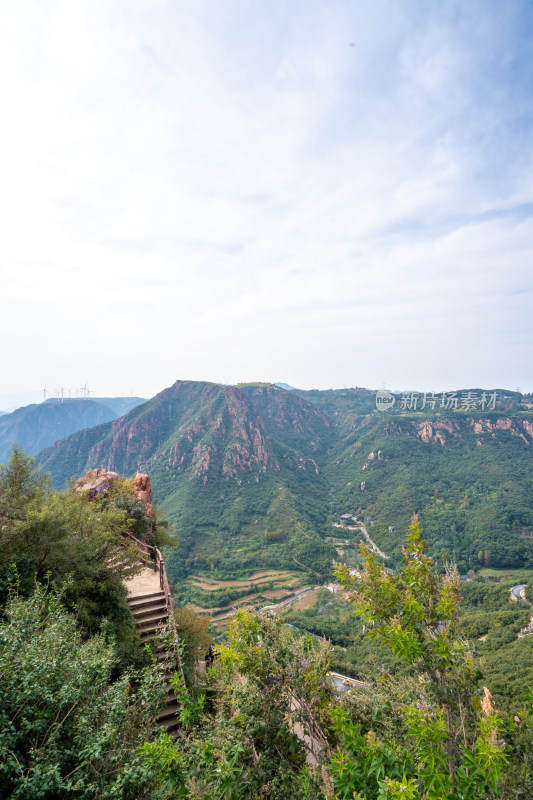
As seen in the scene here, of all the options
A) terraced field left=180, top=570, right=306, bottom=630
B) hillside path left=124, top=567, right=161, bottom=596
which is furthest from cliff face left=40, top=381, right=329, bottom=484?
hillside path left=124, top=567, right=161, bottom=596

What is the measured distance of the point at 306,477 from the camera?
14725 centimetres

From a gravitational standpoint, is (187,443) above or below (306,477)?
above

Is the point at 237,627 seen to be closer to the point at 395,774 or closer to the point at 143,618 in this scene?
the point at 395,774

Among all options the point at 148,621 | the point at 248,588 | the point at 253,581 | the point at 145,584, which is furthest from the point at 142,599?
the point at 253,581

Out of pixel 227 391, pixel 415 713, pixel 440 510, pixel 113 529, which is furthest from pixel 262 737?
pixel 227 391

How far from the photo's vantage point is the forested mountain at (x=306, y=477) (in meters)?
92.1

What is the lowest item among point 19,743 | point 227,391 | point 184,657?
point 184,657

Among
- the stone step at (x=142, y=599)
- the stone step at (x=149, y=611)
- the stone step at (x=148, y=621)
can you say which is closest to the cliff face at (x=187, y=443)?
the stone step at (x=142, y=599)

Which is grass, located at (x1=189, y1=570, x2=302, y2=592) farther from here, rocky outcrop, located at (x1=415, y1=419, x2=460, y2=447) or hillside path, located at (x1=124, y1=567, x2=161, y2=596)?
rocky outcrop, located at (x1=415, y1=419, x2=460, y2=447)

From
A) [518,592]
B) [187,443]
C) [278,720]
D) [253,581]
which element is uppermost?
[278,720]

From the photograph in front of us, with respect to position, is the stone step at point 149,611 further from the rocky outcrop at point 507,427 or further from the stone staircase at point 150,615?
the rocky outcrop at point 507,427

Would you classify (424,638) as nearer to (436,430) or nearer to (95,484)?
(95,484)

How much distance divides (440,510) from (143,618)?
123 m

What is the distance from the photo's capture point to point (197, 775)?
394 cm
